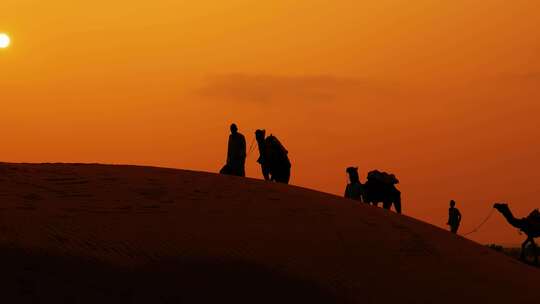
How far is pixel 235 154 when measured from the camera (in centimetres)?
2388

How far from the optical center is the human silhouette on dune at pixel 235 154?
77.3ft

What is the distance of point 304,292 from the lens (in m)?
15.8

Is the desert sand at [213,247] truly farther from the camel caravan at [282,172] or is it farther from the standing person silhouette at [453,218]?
the standing person silhouette at [453,218]

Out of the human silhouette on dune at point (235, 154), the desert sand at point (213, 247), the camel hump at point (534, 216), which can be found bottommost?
the desert sand at point (213, 247)

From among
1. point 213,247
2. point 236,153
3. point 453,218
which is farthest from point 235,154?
point 453,218

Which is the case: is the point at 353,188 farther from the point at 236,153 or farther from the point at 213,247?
the point at 213,247

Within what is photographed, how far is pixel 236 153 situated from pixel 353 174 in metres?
3.48

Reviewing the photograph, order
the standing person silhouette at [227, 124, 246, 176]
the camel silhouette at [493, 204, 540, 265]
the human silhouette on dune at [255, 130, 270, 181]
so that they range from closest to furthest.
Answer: the standing person silhouette at [227, 124, 246, 176] → the human silhouette on dune at [255, 130, 270, 181] → the camel silhouette at [493, 204, 540, 265]

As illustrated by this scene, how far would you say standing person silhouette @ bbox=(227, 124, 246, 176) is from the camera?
23.5 metres

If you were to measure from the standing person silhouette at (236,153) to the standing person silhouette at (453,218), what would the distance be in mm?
10501

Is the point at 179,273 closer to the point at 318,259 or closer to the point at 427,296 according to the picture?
the point at 318,259

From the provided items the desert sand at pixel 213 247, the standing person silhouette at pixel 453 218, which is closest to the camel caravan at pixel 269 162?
the desert sand at pixel 213 247

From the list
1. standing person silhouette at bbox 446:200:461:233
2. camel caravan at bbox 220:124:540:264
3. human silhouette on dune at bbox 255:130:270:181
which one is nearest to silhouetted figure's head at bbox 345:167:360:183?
camel caravan at bbox 220:124:540:264

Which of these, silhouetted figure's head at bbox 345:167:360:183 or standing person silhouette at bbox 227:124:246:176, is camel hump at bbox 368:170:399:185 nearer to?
silhouetted figure's head at bbox 345:167:360:183
